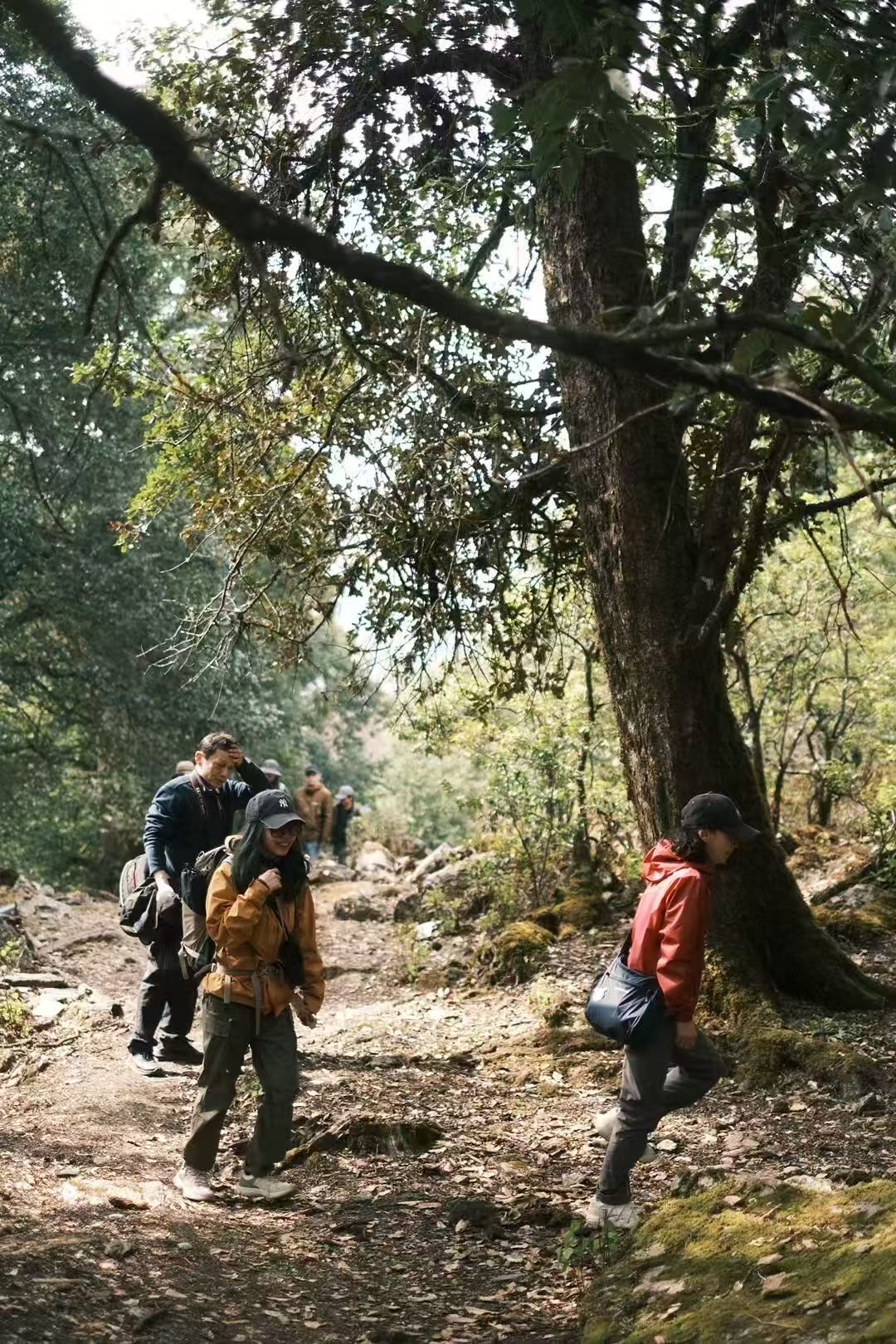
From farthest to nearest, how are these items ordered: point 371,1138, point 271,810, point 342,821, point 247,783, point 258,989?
point 342,821 < point 247,783 < point 371,1138 < point 258,989 < point 271,810

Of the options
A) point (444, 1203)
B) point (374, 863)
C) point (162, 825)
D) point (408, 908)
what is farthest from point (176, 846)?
point (374, 863)

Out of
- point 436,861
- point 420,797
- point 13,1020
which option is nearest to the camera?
point 13,1020

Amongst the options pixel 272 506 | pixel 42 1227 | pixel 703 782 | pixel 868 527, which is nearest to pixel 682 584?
pixel 703 782

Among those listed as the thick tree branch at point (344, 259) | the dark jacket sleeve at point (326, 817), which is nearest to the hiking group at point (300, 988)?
the thick tree branch at point (344, 259)

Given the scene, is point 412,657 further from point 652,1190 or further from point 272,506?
point 652,1190

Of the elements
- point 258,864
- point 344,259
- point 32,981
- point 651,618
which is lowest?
point 32,981

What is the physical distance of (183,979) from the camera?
8.55 metres

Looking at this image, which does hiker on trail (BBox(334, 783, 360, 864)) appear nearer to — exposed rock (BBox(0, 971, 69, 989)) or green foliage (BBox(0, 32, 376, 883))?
green foliage (BBox(0, 32, 376, 883))

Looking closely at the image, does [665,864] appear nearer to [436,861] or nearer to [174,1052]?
[174,1052]

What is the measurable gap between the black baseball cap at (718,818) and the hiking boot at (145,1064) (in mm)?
4499

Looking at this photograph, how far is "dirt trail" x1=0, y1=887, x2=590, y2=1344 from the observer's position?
15.2 ft

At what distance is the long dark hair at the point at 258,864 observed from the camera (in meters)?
5.75

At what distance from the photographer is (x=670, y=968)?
5121mm

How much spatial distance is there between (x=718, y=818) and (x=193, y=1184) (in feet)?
9.46
